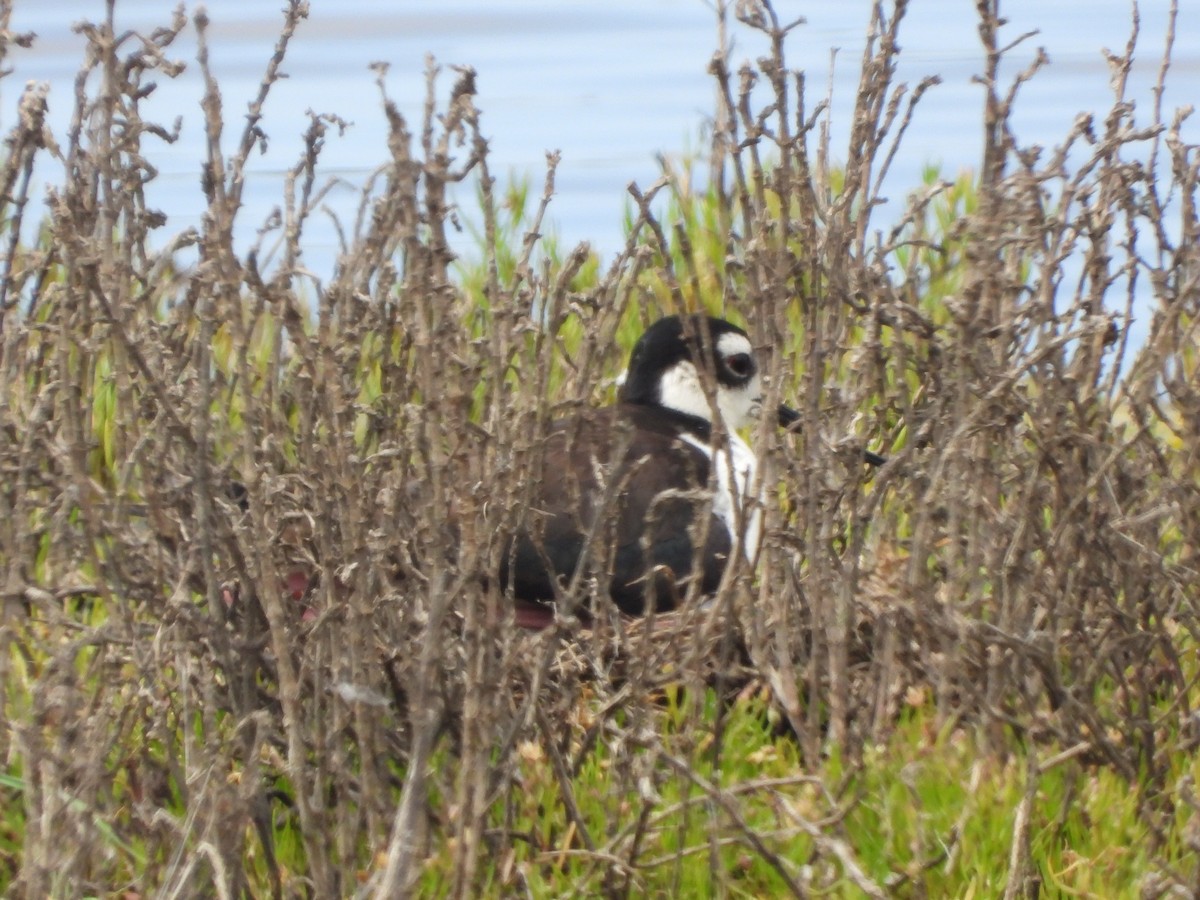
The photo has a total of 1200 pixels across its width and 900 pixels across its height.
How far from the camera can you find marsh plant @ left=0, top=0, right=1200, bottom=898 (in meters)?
2.92

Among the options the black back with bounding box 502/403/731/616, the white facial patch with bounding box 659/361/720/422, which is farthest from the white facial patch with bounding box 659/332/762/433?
the black back with bounding box 502/403/731/616

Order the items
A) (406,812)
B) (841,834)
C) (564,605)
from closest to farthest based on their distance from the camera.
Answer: (406,812) → (564,605) → (841,834)

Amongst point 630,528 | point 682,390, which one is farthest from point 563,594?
point 682,390

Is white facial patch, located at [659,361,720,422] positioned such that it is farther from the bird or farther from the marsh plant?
the marsh plant

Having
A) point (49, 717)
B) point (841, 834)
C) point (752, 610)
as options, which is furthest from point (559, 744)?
point (49, 717)

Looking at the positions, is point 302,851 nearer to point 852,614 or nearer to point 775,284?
point 852,614

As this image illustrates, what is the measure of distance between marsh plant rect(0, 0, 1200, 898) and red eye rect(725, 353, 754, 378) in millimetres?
1618

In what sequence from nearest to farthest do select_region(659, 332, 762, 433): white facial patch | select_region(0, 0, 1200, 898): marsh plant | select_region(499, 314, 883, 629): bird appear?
1. select_region(0, 0, 1200, 898): marsh plant
2. select_region(499, 314, 883, 629): bird
3. select_region(659, 332, 762, 433): white facial patch

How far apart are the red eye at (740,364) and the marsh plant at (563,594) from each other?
162cm

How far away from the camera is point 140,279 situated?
3592 millimetres

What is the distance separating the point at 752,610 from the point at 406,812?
4.33ft

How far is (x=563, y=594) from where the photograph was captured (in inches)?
120

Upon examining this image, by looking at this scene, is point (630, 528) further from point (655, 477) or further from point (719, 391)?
point (719, 391)

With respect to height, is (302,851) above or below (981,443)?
below
